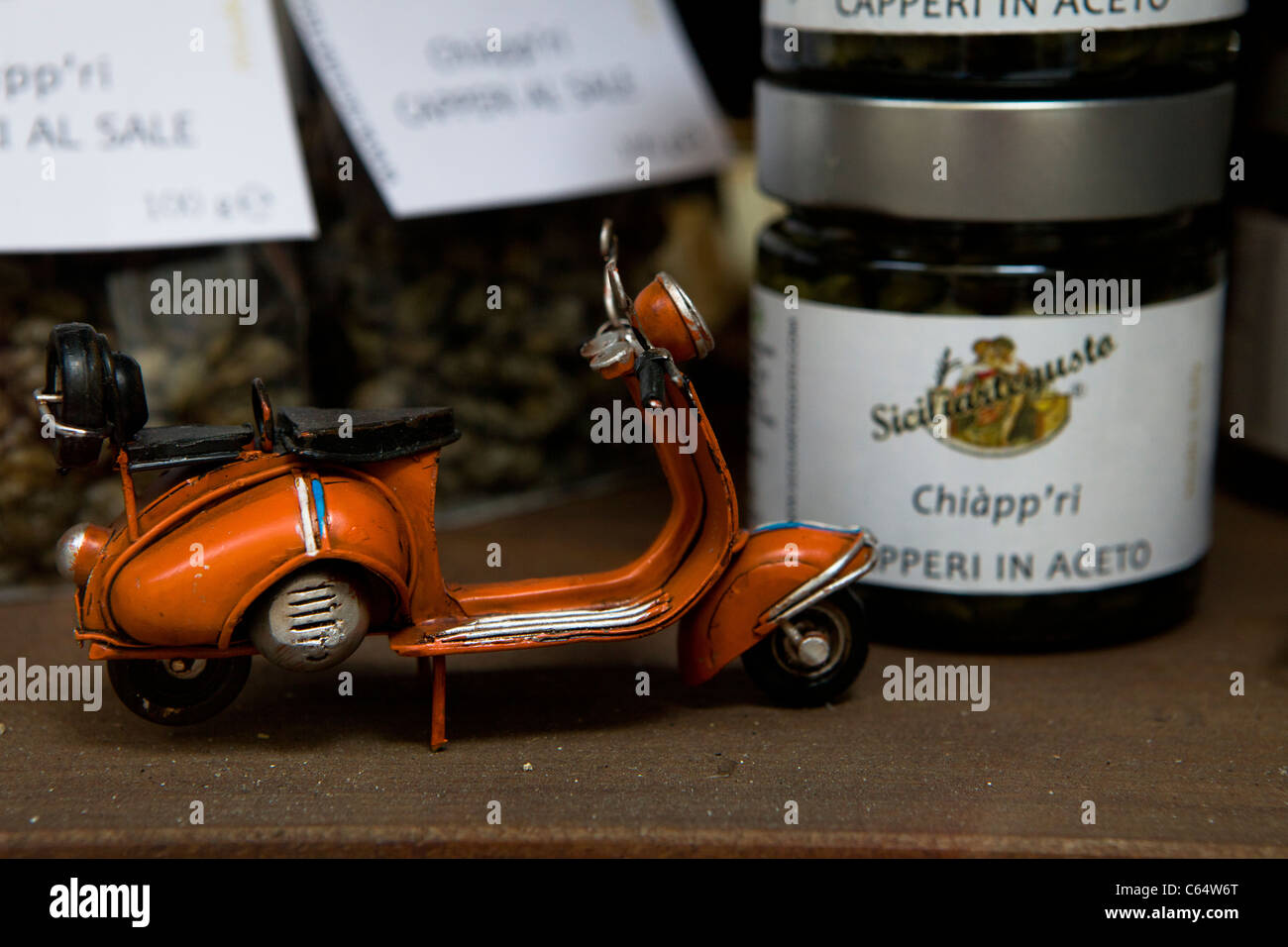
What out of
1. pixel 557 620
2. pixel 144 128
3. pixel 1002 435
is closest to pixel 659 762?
pixel 557 620

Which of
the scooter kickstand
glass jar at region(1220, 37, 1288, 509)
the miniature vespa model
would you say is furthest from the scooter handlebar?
glass jar at region(1220, 37, 1288, 509)

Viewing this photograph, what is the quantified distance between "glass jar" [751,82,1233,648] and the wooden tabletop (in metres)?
0.04

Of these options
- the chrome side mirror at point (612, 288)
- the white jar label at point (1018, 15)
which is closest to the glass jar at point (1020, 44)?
the white jar label at point (1018, 15)

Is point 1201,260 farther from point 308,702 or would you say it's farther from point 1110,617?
point 308,702

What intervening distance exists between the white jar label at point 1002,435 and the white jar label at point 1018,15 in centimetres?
9

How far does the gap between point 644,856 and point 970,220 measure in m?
0.24

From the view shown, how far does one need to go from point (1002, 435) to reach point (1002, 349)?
0.03 meters

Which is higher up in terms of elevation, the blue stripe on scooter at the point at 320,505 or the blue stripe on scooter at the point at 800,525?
the blue stripe on scooter at the point at 320,505

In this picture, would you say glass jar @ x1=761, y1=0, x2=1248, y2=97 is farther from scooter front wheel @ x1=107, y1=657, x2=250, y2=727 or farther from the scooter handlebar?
scooter front wheel @ x1=107, y1=657, x2=250, y2=727

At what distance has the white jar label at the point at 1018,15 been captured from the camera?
49cm

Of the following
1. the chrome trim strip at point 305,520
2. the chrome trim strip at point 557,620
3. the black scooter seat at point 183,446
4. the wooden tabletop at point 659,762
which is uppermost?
the black scooter seat at point 183,446

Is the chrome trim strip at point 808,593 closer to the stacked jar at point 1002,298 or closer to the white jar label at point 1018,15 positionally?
the stacked jar at point 1002,298

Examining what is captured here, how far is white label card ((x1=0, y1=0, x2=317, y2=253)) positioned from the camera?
1.86 feet

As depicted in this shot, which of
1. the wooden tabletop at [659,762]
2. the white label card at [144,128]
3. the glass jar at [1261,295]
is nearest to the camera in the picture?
the wooden tabletop at [659,762]
